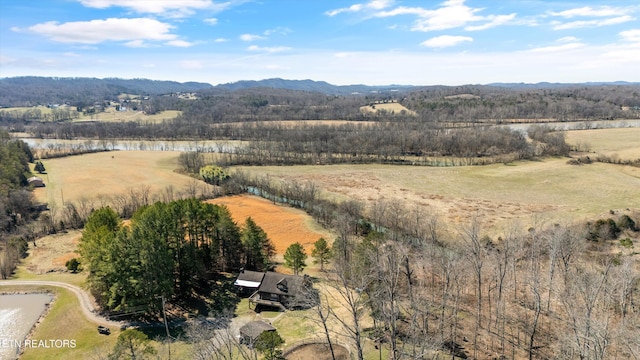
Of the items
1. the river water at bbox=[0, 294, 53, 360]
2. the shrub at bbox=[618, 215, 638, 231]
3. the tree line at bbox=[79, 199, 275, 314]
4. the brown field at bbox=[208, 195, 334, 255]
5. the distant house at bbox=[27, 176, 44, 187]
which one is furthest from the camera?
the distant house at bbox=[27, 176, 44, 187]

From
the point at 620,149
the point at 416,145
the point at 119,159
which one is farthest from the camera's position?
the point at 416,145

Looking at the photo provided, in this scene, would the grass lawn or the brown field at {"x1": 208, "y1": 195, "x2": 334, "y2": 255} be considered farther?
Result: the brown field at {"x1": 208, "y1": 195, "x2": 334, "y2": 255}

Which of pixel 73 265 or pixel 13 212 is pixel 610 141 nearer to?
pixel 73 265

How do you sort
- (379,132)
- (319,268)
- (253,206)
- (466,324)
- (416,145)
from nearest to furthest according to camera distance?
(466,324) → (319,268) → (253,206) → (416,145) → (379,132)

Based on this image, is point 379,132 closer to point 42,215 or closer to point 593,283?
point 42,215

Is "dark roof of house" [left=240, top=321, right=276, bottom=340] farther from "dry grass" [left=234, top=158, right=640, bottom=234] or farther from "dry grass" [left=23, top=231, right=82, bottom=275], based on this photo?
"dry grass" [left=234, top=158, right=640, bottom=234]

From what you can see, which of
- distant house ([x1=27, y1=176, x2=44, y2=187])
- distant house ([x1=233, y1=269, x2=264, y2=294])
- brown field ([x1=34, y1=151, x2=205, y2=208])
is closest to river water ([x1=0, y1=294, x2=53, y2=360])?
distant house ([x1=233, y1=269, x2=264, y2=294])

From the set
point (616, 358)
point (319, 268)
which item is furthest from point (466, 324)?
point (319, 268)

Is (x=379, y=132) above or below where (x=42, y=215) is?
above

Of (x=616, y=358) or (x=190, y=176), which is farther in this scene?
(x=190, y=176)
